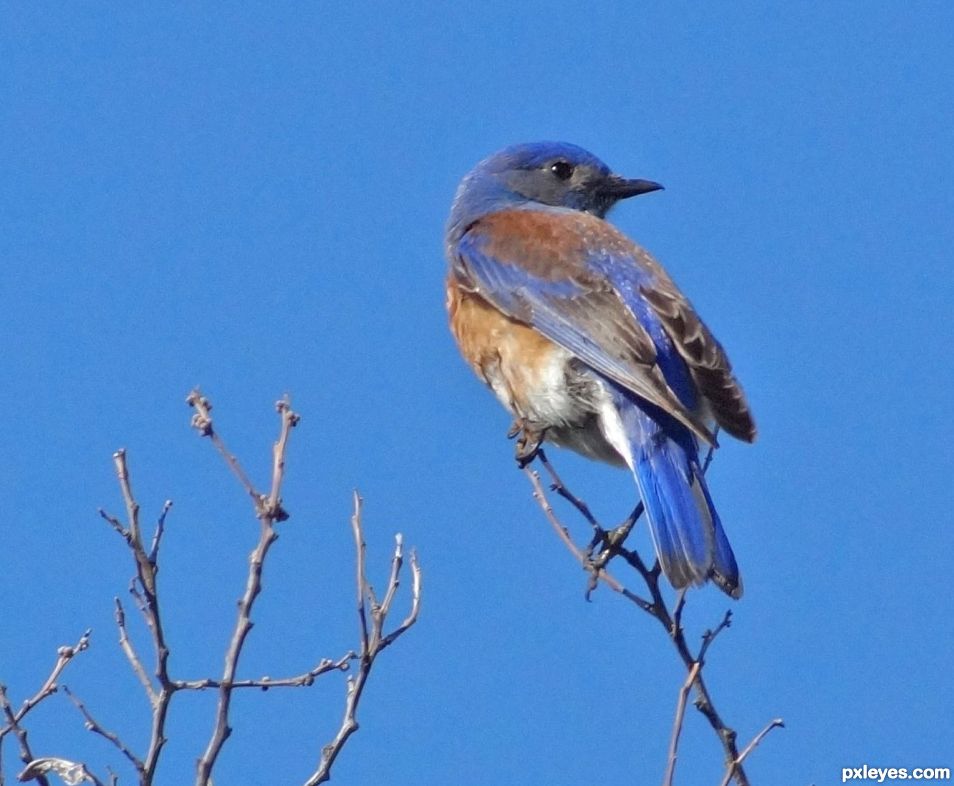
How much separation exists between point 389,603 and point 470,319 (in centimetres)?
252

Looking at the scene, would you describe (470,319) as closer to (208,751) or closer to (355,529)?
(355,529)

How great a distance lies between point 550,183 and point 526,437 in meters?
2.03

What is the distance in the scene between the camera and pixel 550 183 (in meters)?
7.74

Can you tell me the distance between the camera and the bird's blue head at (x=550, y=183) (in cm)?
769

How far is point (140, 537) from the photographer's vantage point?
3830 millimetres

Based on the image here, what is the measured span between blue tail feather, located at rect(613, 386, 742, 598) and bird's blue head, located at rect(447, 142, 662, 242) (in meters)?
2.04

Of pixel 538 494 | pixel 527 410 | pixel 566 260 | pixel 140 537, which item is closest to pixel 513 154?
pixel 566 260

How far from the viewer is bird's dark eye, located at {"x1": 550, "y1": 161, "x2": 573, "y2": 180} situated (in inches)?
304

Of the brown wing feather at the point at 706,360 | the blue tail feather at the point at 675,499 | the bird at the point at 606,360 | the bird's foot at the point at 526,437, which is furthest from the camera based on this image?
the bird's foot at the point at 526,437

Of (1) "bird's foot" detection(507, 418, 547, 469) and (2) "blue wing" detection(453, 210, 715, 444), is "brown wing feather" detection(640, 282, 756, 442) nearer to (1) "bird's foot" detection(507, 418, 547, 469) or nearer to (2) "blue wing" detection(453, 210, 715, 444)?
(2) "blue wing" detection(453, 210, 715, 444)

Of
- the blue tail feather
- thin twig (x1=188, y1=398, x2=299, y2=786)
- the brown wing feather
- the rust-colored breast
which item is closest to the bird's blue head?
the rust-colored breast

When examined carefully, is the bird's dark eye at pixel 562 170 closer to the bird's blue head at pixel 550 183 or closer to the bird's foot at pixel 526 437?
the bird's blue head at pixel 550 183

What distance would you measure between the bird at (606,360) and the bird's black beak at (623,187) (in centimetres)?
54

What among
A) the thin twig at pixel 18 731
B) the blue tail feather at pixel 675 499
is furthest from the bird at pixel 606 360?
the thin twig at pixel 18 731
